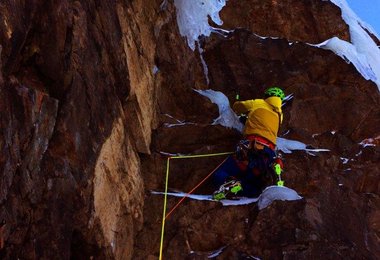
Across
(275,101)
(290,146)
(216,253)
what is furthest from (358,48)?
(216,253)

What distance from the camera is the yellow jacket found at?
809 cm

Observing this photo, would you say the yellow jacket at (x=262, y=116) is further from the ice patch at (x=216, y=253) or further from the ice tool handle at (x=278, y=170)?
the ice patch at (x=216, y=253)

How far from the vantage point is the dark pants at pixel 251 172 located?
25.5 ft

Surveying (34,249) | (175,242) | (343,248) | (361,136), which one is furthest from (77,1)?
(361,136)

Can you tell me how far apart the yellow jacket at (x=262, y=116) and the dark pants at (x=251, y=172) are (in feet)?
1.14

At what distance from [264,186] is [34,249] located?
171 inches

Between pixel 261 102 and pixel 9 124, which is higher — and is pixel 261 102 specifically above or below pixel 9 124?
above

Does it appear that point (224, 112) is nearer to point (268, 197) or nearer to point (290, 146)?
point (290, 146)

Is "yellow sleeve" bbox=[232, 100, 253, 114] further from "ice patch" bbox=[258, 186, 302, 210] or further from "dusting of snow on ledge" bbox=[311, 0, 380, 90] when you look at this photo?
"dusting of snow on ledge" bbox=[311, 0, 380, 90]

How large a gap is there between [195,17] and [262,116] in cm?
327

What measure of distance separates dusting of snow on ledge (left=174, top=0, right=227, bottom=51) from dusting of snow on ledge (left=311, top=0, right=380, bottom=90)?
94.7 inches

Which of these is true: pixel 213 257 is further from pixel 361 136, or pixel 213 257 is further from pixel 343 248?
pixel 361 136

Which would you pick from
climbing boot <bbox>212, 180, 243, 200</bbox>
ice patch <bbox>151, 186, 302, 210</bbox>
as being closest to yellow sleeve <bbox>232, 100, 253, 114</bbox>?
climbing boot <bbox>212, 180, 243, 200</bbox>

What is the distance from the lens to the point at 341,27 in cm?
1132
